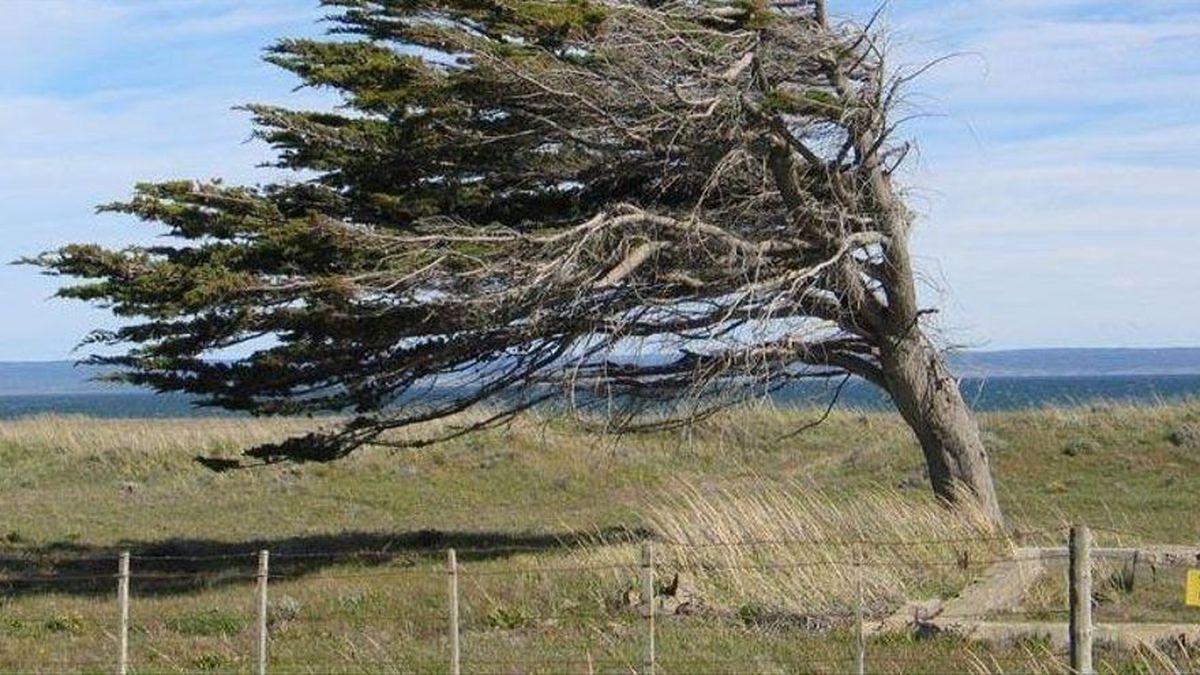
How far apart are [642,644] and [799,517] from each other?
207 inches

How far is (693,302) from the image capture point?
22.1m

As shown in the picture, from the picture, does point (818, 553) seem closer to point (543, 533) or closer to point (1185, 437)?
point (543, 533)

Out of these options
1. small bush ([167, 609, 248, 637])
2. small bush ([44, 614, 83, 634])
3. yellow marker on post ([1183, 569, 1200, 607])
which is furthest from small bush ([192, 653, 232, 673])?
yellow marker on post ([1183, 569, 1200, 607])

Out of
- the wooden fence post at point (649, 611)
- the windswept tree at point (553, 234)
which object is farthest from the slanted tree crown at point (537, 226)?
the wooden fence post at point (649, 611)

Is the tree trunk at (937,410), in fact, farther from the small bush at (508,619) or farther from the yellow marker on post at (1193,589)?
the yellow marker on post at (1193,589)

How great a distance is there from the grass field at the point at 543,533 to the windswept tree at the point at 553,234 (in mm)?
1871

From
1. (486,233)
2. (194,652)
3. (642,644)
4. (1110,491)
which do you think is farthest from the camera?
(1110,491)

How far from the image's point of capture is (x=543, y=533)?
26.3 metres

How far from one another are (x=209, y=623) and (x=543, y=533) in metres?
9.26

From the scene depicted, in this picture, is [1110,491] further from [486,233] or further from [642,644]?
[642,644]

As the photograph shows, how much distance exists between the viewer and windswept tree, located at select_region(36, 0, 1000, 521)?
20000mm

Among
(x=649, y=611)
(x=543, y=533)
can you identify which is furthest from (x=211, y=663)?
(x=543, y=533)

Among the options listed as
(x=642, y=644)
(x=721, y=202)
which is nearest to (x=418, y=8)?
(x=721, y=202)

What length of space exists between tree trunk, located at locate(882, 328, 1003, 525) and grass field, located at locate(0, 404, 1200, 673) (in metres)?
1.17
